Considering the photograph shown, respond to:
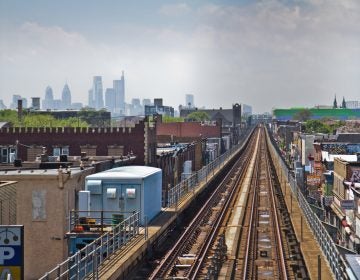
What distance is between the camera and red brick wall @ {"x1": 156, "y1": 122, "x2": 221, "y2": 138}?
335 ft

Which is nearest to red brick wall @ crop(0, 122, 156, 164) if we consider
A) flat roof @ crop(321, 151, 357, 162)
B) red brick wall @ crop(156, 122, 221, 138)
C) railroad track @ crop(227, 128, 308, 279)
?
railroad track @ crop(227, 128, 308, 279)

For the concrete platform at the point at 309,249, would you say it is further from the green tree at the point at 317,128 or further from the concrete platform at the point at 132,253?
the green tree at the point at 317,128

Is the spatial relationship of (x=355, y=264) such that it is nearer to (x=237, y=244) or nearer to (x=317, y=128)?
(x=237, y=244)

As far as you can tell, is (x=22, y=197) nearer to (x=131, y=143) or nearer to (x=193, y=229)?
(x=193, y=229)

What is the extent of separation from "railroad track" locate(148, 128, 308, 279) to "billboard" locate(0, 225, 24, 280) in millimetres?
12141

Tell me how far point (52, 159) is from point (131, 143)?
26.5 ft

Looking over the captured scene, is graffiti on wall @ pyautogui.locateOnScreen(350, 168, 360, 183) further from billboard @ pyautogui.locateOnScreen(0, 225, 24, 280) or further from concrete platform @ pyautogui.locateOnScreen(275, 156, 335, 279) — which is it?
billboard @ pyautogui.locateOnScreen(0, 225, 24, 280)

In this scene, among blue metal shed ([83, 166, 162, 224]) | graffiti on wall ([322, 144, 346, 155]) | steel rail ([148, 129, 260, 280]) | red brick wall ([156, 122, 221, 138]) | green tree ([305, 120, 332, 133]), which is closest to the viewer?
steel rail ([148, 129, 260, 280])

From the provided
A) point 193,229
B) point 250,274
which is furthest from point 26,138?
point 250,274

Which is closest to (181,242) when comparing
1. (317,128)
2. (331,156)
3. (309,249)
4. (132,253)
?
(309,249)

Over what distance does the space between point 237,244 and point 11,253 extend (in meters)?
22.0

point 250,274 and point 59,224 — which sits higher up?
point 59,224

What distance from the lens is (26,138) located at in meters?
48.0

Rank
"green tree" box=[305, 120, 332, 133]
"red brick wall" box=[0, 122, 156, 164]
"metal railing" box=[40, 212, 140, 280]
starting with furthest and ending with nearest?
"green tree" box=[305, 120, 332, 133] → "red brick wall" box=[0, 122, 156, 164] → "metal railing" box=[40, 212, 140, 280]
